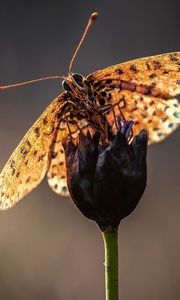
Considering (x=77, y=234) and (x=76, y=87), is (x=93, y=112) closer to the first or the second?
(x=76, y=87)

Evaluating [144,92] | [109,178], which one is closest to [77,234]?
[144,92]

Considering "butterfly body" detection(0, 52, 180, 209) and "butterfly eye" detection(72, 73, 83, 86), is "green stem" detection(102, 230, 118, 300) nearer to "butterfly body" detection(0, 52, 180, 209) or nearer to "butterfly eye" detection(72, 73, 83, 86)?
"butterfly body" detection(0, 52, 180, 209)

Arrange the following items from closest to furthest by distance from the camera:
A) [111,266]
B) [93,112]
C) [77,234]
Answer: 1. [111,266]
2. [93,112]
3. [77,234]

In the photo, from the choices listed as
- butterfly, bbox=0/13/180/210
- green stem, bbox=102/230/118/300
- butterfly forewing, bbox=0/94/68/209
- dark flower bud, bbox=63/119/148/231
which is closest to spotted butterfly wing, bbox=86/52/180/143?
butterfly, bbox=0/13/180/210

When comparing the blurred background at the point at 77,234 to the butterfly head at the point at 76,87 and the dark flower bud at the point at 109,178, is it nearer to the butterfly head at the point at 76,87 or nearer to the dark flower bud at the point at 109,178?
the butterfly head at the point at 76,87

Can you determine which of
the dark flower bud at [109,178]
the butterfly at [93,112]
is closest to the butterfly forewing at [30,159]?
→ the butterfly at [93,112]

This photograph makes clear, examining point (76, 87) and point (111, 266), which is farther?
point (76, 87)
